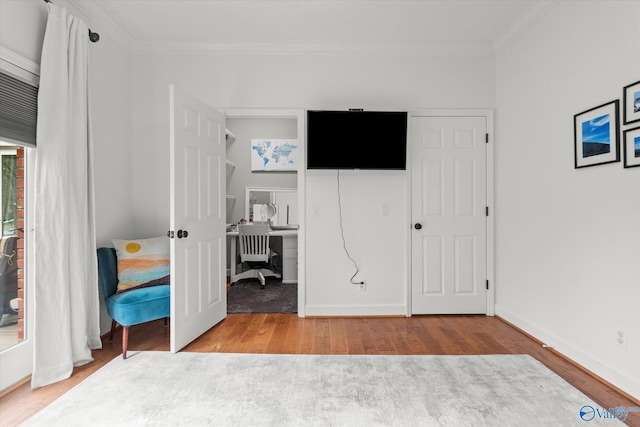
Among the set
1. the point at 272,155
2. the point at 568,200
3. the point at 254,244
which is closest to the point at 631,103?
the point at 568,200

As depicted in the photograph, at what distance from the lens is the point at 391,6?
2725 millimetres

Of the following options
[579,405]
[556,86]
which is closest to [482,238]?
[556,86]

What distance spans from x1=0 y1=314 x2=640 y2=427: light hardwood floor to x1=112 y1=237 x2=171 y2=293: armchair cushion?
521 mm

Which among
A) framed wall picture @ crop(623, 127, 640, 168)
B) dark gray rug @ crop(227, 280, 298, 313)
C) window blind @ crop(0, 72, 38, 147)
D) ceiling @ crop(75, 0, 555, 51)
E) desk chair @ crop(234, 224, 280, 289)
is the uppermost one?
ceiling @ crop(75, 0, 555, 51)

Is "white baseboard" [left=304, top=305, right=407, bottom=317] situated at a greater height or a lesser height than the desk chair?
lesser

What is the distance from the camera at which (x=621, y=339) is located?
2057 millimetres

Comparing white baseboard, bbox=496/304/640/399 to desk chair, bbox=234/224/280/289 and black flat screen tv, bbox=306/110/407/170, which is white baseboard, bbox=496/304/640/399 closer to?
black flat screen tv, bbox=306/110/407/170

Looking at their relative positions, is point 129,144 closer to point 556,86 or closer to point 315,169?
point 315,169

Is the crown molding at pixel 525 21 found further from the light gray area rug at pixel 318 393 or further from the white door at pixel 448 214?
the light gray area rug at pixel 318 393

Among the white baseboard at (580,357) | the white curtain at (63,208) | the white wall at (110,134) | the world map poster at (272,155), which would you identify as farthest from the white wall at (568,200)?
the white wall at (110,134)

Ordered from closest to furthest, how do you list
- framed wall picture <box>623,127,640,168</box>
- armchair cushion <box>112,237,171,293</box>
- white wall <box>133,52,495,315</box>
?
framed wall picture <box>623,127,640,168</box>
armchair cushion <box>112,237,171,293</box>
white wall <box>133,52,495,315</box>

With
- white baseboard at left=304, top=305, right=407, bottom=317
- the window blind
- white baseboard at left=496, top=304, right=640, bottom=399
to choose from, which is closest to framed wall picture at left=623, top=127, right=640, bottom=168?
white baseboard at left=496, top=304, right=640, bottom=399

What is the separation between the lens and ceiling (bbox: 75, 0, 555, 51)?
2715 millimetres

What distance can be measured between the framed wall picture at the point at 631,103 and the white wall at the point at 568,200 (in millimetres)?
48
